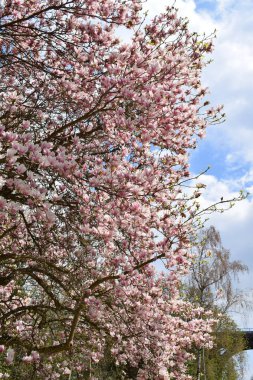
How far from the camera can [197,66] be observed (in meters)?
6.62

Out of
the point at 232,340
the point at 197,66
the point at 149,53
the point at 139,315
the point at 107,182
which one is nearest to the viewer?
the point at 107,182

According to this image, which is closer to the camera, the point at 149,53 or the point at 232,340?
the point at 149,53

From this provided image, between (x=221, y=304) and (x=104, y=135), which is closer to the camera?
(x=104, y=135)

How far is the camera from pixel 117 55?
566 centimetres

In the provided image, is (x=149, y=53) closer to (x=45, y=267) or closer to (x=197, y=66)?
(x=197, y=66)

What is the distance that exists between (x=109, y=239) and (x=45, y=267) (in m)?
1.24

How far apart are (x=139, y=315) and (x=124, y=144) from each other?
2820 millimetres

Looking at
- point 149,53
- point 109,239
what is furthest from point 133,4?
point 109,239

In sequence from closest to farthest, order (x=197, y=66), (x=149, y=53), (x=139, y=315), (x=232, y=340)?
1. (x=149, y=53)
2. (x=197, y=66)
3. (x=139, y=315)
4. (x=232, y=340)

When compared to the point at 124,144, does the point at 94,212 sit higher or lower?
lower

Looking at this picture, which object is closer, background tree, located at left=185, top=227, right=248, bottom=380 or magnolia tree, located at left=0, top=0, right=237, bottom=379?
magnolia tree, located at left=0, top=0, right=237, bottom=379

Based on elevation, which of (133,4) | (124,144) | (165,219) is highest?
(133,4)

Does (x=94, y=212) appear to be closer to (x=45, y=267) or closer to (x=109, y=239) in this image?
(x=109, y=239)

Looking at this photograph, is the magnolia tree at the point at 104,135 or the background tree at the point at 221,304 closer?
the magnolia tree at the point at 104,135
